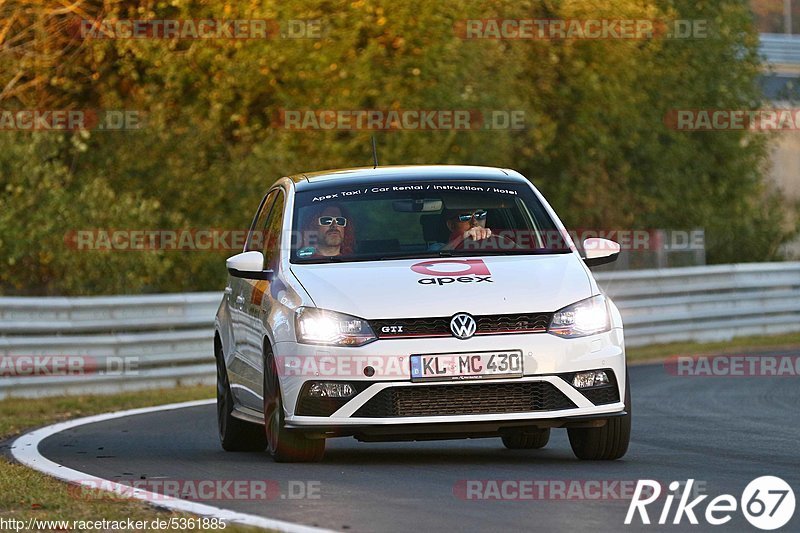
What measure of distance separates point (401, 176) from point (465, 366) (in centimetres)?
195

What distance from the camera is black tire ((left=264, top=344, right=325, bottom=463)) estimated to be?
9.59 metres

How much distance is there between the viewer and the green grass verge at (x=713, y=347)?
70.3 feet

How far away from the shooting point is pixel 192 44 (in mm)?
23750

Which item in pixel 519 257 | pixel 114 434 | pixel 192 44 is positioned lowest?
pixel 114 434

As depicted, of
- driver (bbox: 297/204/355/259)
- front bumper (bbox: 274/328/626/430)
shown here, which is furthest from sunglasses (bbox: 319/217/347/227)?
front bumper (bbox: 274/328/626/430)

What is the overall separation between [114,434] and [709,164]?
19040 mm

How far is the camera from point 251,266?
10.3 meters

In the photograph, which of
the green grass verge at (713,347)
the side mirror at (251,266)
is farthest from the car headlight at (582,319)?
the green grass verge at (713,347)

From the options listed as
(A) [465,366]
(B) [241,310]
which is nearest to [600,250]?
(A) [465,366]

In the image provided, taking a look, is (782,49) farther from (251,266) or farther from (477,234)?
(251,266)

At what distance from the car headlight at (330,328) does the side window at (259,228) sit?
213 centimetres

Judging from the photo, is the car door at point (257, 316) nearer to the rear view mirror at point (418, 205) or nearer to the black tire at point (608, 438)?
the rear view mirror at point (418, 205)

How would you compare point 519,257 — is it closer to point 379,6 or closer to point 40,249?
point 40,249

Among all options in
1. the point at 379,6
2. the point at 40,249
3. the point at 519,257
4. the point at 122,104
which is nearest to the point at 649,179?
the point at 379,6
